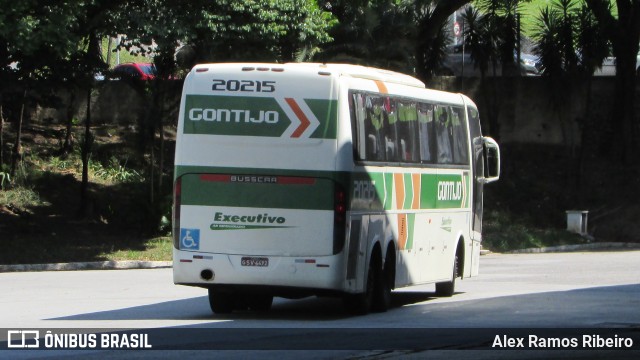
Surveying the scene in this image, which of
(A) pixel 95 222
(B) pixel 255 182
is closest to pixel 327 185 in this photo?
(B) pixel 255 182

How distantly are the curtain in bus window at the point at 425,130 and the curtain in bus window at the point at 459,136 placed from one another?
113 centimetres

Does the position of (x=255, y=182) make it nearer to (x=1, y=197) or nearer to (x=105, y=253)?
(x=105, y=253)

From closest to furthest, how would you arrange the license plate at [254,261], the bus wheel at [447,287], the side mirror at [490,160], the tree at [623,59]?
the license plate at [254,261], the bus wheel at [447,287], the side mirror at [490,160], the tree at [623,59]

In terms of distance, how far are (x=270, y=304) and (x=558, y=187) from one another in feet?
86.3

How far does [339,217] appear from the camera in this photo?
1475cm

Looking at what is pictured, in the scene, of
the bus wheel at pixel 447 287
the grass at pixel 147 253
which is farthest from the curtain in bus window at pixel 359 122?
the grass at pixel 147 253

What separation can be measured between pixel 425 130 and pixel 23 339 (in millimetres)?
7887

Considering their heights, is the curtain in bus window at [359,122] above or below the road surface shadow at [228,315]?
above

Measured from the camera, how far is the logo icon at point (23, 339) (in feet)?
38.4

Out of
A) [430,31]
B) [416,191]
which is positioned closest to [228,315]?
[416,191]

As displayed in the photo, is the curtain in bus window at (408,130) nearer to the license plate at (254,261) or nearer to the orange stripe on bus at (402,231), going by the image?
the orange stripe on bus at (402,231)

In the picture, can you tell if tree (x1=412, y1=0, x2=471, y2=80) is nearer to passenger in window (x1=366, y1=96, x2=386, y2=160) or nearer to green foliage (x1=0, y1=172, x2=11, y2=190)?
green foliage (x1=0, y1=172, x2=11, y2=190)

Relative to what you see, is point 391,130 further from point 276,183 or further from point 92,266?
point 92,266

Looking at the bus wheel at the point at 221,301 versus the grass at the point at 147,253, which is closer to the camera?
the bus wheel at the point at 221,301
